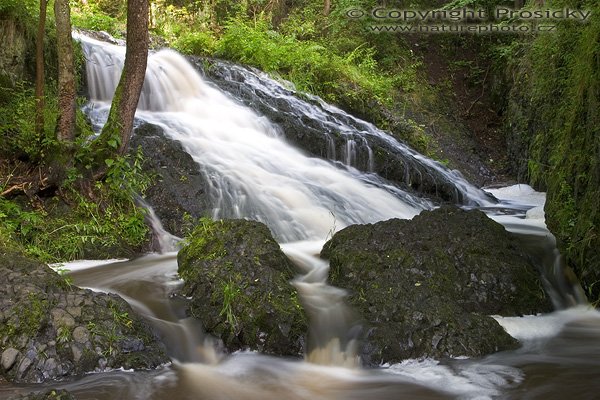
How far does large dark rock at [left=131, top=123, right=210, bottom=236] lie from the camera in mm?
7875

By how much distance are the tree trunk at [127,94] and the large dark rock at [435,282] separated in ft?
10.1

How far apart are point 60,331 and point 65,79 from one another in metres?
4.28

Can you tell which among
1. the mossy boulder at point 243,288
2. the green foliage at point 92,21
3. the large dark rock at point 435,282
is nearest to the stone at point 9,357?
the mossy boulder at point 243,288

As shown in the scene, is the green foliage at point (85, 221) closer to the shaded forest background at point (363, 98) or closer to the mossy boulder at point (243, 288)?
the shaded forest background at point (363, 98)

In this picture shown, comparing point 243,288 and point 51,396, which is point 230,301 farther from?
point 51,396

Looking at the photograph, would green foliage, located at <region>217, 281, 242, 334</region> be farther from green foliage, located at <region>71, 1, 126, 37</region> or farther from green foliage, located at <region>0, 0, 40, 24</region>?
green foliage, located at <region>71, 1, 126, 37</region>

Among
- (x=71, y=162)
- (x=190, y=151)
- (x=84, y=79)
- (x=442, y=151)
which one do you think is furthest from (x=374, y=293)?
(x=442, y=151)

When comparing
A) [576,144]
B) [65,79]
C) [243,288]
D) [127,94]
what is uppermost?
[65,79]

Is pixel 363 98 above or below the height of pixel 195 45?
below

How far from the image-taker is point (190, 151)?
30.5ft

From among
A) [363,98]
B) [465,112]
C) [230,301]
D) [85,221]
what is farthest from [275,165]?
[465,112]

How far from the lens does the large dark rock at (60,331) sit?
13.1 feet

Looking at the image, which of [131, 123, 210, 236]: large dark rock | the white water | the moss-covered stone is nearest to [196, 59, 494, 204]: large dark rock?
the white water

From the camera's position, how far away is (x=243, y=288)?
5.00 meters
